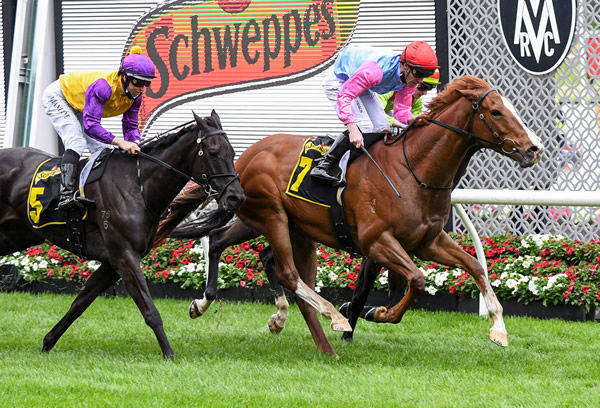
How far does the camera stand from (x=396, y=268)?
19.2 feet

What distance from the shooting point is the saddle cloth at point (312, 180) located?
6320 millimetres

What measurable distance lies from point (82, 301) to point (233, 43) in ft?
15.9

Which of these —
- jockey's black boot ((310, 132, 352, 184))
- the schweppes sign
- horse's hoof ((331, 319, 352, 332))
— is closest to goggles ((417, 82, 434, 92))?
jockey's black boot ((310, 132, 352, 184))

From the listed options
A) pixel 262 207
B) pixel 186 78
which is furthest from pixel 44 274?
pixel 262 207

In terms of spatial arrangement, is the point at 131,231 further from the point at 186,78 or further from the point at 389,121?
the point at 186,78

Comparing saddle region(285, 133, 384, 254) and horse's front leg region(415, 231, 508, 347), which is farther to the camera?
saddle region(285, 133, 384, 254)

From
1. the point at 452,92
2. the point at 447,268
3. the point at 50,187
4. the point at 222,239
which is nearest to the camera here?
the point at 452,92

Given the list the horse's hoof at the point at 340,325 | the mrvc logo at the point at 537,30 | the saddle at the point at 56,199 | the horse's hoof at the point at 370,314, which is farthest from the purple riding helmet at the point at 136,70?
the mrvc logo at the point at 537,30

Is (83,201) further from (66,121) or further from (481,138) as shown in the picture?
(481,138)

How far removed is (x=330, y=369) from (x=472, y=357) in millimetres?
1085

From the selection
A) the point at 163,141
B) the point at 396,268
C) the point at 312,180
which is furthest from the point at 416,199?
the point at 163,141

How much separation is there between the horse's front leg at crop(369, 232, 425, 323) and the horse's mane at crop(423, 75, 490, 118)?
36.3 inches

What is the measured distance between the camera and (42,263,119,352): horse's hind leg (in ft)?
21.0

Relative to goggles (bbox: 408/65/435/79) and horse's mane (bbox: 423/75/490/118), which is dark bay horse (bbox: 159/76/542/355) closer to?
horse's mane (bbox: 423/75/490/118)
